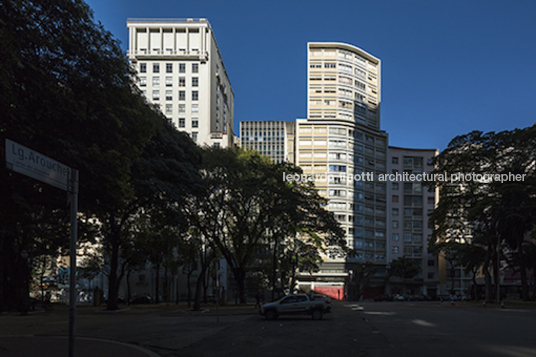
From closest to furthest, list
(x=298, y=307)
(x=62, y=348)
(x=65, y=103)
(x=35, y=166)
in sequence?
(x=35, y=166), (x=62, y=348), (x=65, y=103), (x=298, y=307)

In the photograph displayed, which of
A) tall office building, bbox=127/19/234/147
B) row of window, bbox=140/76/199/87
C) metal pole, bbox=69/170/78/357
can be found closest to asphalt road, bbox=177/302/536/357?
metal pole, bbox=69/170/78/357

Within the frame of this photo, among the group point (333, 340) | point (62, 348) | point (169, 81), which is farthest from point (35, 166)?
point (169, 81)

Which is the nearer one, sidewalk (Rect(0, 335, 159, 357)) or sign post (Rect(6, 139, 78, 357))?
sign post (Rect(6, 139, 78, 357))

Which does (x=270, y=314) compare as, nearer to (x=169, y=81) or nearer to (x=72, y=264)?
(x=72, y=264)

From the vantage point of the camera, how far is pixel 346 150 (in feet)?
339

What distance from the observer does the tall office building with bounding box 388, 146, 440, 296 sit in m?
110

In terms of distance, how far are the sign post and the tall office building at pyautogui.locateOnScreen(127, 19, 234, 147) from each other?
92.9 meters

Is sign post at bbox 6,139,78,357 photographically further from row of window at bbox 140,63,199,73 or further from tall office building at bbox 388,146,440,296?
tall office building at bbox 388,146,440,296

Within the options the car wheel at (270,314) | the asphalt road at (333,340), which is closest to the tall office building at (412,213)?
the car wheel at (270,314)

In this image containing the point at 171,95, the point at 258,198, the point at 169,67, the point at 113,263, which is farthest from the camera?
the point at 171,95

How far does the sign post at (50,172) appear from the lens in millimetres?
6717

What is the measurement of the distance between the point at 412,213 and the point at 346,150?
23.1m

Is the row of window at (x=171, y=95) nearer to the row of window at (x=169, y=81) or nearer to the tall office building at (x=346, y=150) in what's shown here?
the row of window at (x=169, y=81)

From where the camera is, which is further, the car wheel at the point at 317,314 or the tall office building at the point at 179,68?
the tall office building at the point at 179,68
